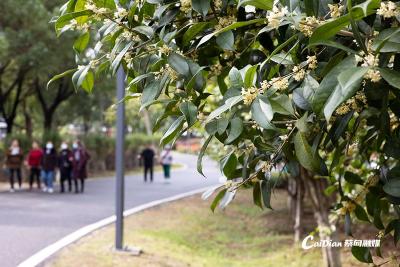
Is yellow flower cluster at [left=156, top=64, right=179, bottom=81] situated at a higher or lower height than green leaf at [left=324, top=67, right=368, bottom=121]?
higher

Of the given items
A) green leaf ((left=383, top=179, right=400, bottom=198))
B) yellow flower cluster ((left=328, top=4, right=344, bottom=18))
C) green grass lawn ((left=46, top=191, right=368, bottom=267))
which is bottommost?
green grass lawn ((left=46, top=191, right=368, bottom=267))

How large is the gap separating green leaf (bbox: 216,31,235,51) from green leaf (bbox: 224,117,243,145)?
31 cm

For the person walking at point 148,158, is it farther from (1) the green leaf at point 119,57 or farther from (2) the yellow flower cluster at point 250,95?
(2) the yellow flower cluster at point 250,95

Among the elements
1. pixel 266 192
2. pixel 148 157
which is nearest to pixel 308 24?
pixel 266 192

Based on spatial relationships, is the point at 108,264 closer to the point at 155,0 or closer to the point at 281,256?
the point at 281,256

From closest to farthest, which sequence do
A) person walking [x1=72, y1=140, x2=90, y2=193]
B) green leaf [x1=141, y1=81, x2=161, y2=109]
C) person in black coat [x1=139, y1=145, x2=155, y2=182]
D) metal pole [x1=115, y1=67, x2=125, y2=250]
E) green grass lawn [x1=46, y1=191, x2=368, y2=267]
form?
green leaf [x1=141, y1=81, x2=161, y2=109] < green grass lawn [x1=46, y1=191, x2=368, y2=267] < metal pole [x1=115, y1=67, x2=125, y2=250] < person walking [x1=72, y1=140, x2=90, y2=193] < person in black coat [x1=139, y1=145, x2=155, y2=182]

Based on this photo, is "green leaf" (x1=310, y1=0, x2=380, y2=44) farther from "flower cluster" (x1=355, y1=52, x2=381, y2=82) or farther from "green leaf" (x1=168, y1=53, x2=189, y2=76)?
"green leaf" (x1=168, y1=53, x2=189, y2=76)

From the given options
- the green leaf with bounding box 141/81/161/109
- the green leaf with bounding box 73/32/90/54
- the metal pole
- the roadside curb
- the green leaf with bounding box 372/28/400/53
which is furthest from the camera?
the metal pole

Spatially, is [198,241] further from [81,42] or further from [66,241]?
[81,42]

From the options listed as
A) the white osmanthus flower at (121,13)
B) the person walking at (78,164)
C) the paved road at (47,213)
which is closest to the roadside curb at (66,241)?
the paved road at (47,213)

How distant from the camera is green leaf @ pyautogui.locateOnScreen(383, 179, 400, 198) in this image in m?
1.98

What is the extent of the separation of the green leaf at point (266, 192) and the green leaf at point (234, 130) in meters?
0.56

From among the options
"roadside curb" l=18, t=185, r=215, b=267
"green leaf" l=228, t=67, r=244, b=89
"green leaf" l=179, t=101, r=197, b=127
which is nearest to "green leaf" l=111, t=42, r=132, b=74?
"green leaf" l=179, t=101, r=197, b=127

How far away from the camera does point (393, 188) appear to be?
2.01 meters
